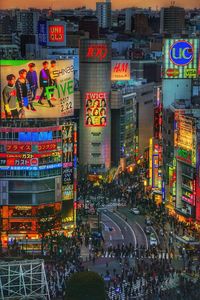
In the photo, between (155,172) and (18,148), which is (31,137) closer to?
(18,148)

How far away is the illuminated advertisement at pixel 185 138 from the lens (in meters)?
48.0

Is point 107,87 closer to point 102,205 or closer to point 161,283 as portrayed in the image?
point 102,205

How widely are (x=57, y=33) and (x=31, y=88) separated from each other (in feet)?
125

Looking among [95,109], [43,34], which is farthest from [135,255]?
[43,34]

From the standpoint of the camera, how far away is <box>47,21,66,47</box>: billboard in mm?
83438

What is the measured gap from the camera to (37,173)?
1813 inches

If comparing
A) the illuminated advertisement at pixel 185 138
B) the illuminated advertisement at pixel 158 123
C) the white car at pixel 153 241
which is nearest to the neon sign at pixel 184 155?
the illuminated advertisement at pixel 185 138

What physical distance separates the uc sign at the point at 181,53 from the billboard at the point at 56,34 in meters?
29.2

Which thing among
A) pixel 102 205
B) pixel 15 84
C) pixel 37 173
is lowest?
pixel 102 205

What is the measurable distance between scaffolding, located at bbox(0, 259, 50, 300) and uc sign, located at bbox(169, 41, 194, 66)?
24.0 metres

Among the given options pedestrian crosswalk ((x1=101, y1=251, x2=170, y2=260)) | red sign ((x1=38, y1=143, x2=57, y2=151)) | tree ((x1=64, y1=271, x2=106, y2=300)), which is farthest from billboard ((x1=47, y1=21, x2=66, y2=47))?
tree ((x1=64, y1=271, x2=106, y2=300))

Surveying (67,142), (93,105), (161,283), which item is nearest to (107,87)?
(93,105)

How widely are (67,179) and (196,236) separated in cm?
748

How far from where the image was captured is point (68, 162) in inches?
1876
